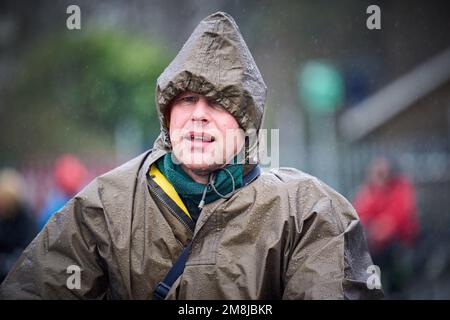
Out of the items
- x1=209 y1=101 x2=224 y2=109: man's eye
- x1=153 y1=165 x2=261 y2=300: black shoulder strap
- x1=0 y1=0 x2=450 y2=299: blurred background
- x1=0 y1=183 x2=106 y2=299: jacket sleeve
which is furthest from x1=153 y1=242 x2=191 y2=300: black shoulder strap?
x1=0 y1=0 x2=450 y2=299: blurred background

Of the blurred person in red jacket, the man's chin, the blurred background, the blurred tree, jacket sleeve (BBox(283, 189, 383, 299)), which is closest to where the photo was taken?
jacket sleeve (BBox(283, 189, 383, 299))

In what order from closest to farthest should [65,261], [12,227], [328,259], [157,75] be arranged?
[328,259] < [65,261] < [12,227] < [157,75]

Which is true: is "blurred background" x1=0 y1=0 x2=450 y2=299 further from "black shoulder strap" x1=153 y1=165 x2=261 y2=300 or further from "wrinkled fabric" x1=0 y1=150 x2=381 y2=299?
"black shoulder strap" x1=153 y1=165 x2=261 y2=300

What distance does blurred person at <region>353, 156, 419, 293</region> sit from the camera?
768 cm

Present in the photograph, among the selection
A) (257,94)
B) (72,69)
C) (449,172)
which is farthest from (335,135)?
(257,94)

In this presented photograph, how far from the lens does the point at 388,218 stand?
25.1 feet

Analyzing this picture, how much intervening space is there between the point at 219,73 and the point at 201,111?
0.20 metres

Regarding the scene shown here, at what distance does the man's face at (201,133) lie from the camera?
2.90 meters

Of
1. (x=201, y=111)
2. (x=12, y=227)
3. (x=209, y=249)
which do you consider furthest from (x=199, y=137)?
(x=12, y=227)

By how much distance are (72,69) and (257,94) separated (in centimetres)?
956

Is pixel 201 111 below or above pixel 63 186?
above

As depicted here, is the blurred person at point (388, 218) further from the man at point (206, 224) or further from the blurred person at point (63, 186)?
the man at point (206, 224)

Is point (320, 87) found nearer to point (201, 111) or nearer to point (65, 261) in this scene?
point (201, 111)

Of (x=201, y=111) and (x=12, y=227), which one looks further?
(x=12, y=227)
